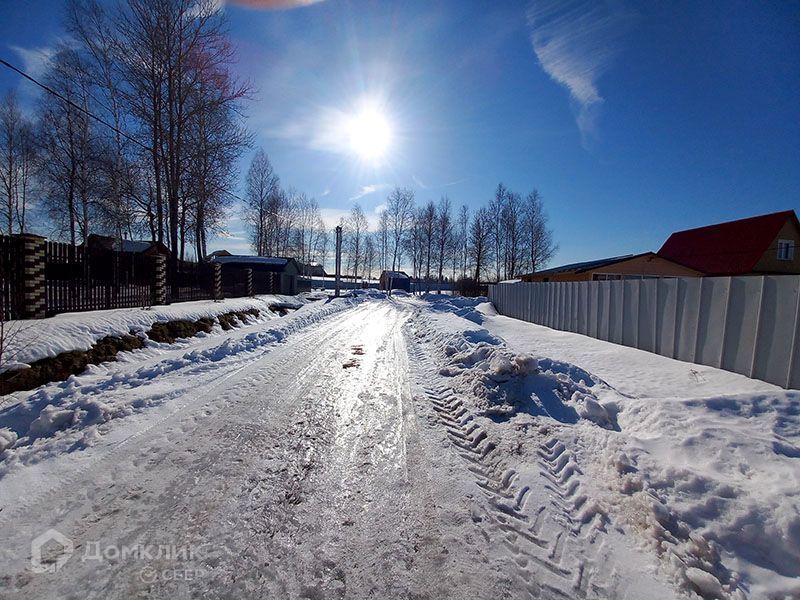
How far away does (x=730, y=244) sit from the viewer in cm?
3066

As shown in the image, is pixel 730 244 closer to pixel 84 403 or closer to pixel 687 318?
pixel 687 318

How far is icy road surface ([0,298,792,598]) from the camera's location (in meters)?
2.24

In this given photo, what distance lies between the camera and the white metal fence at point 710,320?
5125mm

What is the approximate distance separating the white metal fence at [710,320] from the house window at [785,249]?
2984 centimetres

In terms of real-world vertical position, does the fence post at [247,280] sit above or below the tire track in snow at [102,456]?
above

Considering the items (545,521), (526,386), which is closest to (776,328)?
(526,386)

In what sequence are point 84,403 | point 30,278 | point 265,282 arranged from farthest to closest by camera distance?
point 265,282 → point 30,278 → point 84,403

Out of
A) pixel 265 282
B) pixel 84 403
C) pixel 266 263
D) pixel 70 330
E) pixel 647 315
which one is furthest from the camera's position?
pixel 266 263

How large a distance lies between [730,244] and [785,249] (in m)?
3.37

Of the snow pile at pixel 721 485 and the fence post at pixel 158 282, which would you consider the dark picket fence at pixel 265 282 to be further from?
the snow pile at pixel 721 485

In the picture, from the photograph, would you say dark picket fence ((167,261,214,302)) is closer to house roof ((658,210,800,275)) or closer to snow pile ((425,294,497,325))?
snow pile ((425,294,497,325))

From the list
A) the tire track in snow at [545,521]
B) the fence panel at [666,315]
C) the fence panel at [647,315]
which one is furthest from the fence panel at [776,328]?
the tire track in snow at [545,521]

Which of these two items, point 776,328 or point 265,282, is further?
point 265,282

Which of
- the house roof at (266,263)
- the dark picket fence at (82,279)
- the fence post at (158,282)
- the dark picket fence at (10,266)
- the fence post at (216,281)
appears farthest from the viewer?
the house roof at (266,263)
